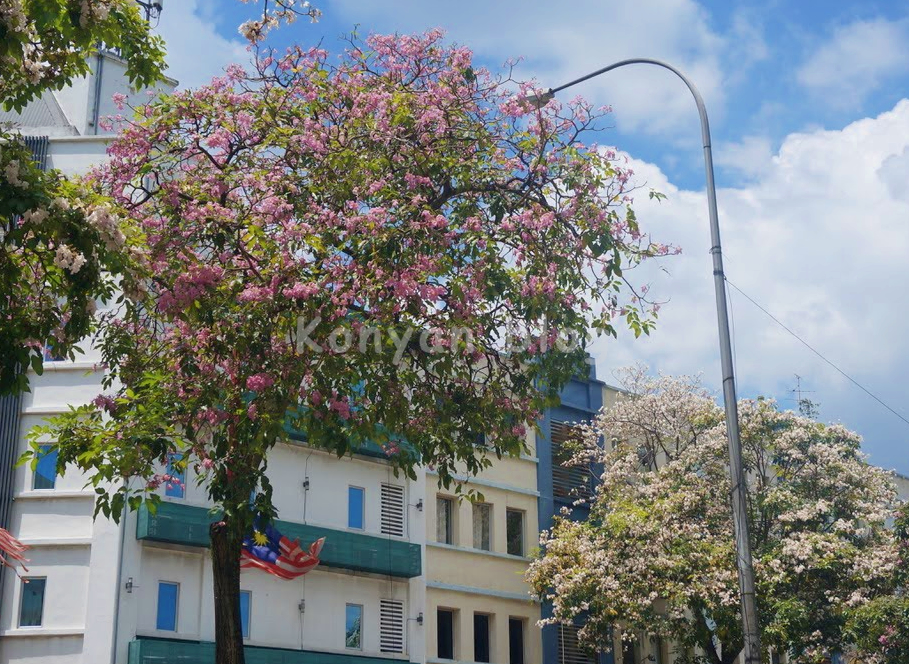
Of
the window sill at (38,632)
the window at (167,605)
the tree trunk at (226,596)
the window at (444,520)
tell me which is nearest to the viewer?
the tree trunk at (226,596)

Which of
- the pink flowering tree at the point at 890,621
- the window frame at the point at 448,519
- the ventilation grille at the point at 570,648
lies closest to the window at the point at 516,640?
the ventilation grille at the point at 570,648

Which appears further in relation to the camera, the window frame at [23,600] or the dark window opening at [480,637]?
the dark window opening at [480,637]

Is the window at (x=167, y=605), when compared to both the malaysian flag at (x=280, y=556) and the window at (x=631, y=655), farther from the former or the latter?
the window at (x=631, y=655)

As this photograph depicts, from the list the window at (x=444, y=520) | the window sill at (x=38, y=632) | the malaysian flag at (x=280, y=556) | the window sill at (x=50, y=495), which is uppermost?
the window at (x=444, y=520)

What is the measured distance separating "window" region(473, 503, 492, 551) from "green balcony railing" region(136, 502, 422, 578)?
330 cm

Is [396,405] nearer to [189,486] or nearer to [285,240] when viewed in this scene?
[285,240]

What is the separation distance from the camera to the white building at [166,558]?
2992 centimetres

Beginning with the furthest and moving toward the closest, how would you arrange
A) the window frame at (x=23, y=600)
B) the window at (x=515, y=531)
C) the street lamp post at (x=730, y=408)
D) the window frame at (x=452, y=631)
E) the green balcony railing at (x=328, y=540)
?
1. the window at (x=515, y=531)
2. the window frame at (x=452, y=631)
3. the green balcony railing at (x=328, y=540)
4. the window frame at (x=23, y=600)
5. the street lamp post at (x=730, y=408)

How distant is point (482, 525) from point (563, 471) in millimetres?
4345

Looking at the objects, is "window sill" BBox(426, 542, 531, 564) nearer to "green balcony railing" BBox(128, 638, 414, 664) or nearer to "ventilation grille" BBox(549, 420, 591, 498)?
"ventilation grille" BBox(549, 420, 591, 498)

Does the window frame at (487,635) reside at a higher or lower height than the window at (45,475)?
lower

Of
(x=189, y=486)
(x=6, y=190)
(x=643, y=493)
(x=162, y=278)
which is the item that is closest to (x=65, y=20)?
(x=6, y=190)

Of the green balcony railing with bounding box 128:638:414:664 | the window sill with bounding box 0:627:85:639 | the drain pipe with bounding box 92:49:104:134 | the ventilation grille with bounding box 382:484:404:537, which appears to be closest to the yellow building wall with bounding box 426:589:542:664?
the ventilation grille with bounding box 382:484:404:537

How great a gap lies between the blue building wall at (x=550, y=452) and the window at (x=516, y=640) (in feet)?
2.38
